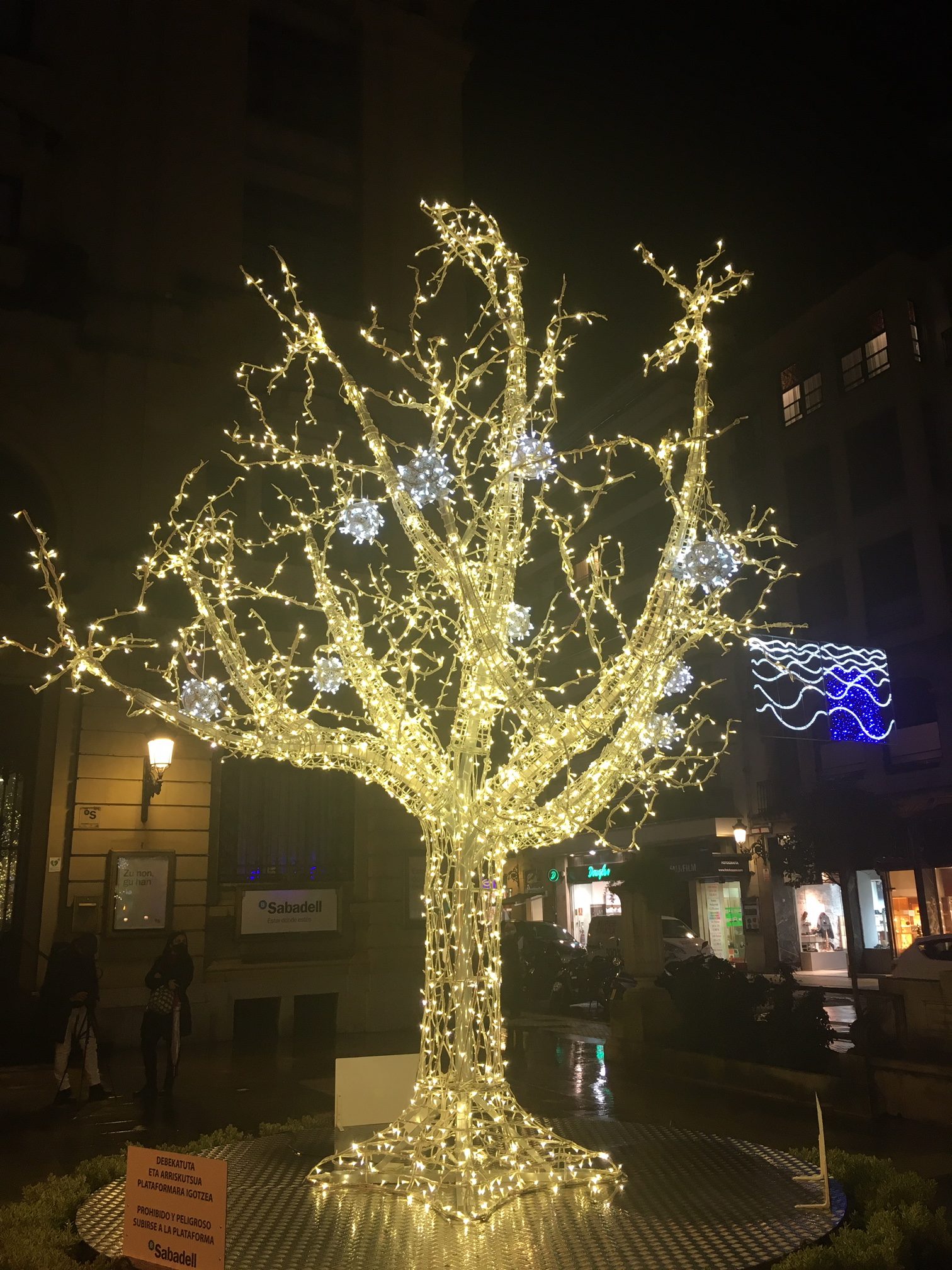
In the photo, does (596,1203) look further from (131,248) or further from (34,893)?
(131,248)

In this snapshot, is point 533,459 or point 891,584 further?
point 891,584

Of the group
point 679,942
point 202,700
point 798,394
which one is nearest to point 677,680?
point 202,700

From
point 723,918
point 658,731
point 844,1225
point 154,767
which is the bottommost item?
point 844,1225

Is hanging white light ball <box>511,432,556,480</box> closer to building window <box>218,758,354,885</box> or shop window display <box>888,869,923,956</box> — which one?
building window <box>218,758,354,885</box>

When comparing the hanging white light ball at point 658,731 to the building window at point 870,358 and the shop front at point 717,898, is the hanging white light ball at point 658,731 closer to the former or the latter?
the shop front at point 717,898

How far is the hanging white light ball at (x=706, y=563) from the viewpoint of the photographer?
21.3ft

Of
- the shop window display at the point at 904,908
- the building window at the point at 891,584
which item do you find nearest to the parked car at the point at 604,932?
the shop window display at the point at 904,908

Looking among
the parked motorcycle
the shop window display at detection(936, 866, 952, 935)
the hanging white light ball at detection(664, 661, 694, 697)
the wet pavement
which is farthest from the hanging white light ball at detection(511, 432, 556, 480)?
the shop window display at detection(936, 866, 952, 935)

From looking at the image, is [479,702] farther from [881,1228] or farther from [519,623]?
[881,1228]

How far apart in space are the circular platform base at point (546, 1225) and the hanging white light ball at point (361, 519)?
13.6 feet

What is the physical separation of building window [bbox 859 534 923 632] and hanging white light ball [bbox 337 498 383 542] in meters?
23.5

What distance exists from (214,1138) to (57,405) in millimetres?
11898

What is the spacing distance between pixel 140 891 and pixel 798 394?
26863mm

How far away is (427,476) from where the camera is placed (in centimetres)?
638
